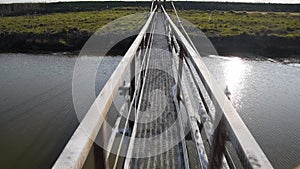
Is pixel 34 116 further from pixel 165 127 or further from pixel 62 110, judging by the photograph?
pixel 165 127

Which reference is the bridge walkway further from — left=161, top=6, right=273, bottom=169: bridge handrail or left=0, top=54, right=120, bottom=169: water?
left=0, top=54, right=120, bottom=169: water

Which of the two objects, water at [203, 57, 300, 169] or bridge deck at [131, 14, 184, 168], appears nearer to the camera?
bridge deck at [131, 14, 184, 168]

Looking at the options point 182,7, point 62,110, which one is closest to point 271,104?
point 62,110

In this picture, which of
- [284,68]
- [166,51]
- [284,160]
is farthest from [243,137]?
[284,68]

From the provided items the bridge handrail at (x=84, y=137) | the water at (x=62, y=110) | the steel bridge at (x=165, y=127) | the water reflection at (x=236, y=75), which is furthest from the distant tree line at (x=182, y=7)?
the bridge handrail at (x=84, y=137)

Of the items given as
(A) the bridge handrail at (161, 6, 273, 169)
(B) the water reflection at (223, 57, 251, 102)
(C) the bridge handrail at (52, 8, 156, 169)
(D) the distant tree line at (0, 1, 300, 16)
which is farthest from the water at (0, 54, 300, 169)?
(D) the distant tree line at (0, 1, 300, 16)

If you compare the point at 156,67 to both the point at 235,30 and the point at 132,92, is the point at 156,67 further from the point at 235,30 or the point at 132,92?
the point at 235,30
